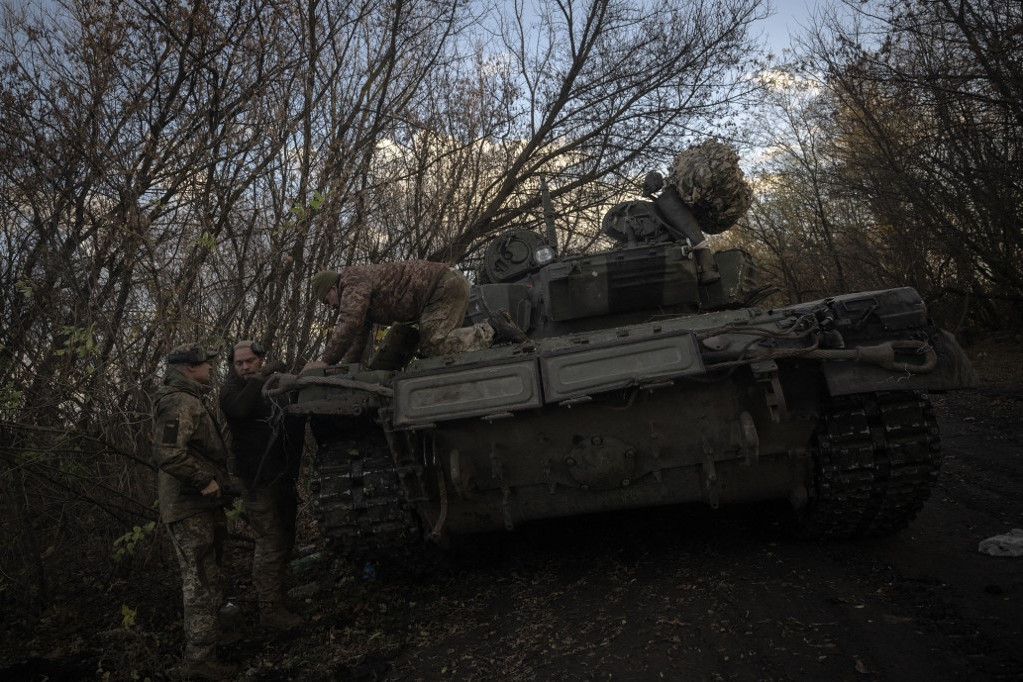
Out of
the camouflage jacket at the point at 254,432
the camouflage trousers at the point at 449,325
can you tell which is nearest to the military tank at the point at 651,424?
the camouflage jacket at the point at 254,432

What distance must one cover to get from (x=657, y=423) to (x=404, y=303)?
6.16 ft

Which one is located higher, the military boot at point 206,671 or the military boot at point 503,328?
the military boot at point 503,328

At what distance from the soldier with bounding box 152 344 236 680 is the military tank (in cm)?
55

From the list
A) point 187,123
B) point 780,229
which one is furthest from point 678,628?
point 780,229

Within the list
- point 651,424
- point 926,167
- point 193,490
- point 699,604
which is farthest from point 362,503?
point 926,167

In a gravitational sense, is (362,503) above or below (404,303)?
below

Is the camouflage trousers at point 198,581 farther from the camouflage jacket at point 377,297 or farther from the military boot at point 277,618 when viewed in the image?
the camouflage jacket at point 377,297

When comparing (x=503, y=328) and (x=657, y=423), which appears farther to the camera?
(x=503, y=328)

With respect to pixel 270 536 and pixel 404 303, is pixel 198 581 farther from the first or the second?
pixel 404 303

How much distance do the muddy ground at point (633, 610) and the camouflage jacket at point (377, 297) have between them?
151cm

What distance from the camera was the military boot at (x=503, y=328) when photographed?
5.78 meters

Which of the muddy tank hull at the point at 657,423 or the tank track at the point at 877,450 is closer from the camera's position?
the muddy tank hull at the point at 657,423

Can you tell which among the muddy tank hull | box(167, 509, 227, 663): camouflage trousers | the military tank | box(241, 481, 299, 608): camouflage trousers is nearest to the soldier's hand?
the military tank

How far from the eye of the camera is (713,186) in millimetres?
6723
